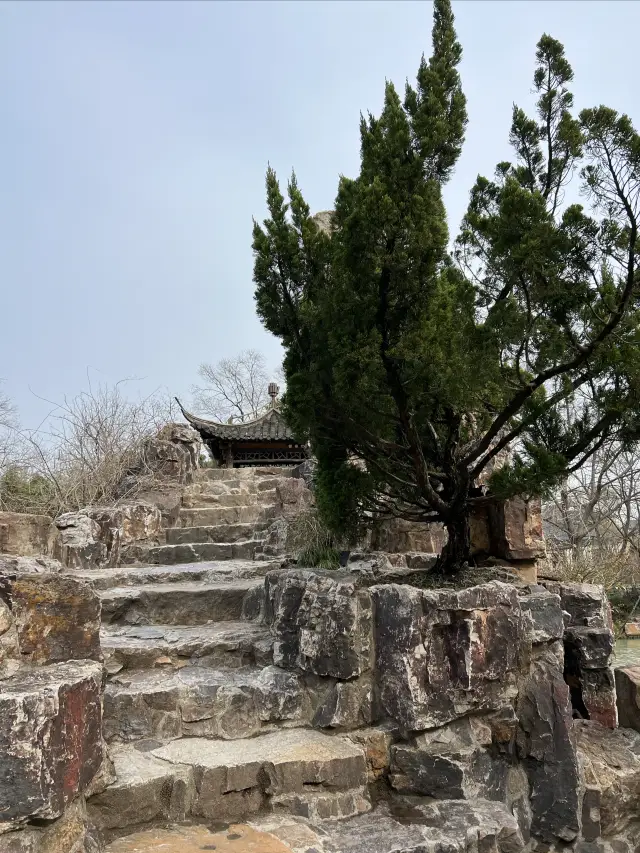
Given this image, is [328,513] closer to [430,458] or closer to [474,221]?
[430,458]

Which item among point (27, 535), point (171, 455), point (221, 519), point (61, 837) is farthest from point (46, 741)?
point (171, 455)

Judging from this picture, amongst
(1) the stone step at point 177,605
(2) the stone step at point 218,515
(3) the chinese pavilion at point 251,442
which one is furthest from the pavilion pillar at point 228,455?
(1) the stone step at point 177,605

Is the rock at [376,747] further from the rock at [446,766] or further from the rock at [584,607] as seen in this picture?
the rock at [584,607]

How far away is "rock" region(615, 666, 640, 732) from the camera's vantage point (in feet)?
13.4

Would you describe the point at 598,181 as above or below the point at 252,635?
above

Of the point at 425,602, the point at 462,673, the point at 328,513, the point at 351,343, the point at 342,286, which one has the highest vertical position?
the point at 342,286

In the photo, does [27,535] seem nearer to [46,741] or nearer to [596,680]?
[46,741]

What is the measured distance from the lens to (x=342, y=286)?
10.2 ft

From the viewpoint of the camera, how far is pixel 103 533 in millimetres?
5855

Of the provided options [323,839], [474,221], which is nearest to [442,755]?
[323,839]

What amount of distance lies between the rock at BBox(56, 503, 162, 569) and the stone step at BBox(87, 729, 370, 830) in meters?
2.86

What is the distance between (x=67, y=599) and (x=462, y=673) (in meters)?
1.87

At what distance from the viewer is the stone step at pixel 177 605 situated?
406 centimetres

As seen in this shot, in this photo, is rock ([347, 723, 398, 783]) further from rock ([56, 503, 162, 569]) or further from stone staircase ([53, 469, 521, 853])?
rock ([56, 503, 162, 569])
